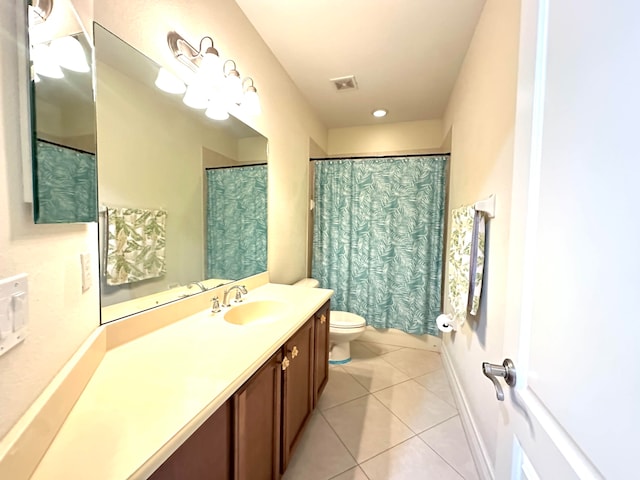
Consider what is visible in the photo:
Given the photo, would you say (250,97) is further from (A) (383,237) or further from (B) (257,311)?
(A) (383,237)

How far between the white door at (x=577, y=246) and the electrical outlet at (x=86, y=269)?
3.88ft

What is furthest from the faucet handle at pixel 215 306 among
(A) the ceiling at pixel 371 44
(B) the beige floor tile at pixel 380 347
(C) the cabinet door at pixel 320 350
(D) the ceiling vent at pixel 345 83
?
(D) the ceiling vent at pixel 345 83

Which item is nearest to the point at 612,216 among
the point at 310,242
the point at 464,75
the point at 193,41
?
the point at 193,41

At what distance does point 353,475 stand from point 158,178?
67.2 inches

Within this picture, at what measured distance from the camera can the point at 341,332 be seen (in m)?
2.27

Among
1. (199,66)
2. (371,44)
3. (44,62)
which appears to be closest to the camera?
(44,62)

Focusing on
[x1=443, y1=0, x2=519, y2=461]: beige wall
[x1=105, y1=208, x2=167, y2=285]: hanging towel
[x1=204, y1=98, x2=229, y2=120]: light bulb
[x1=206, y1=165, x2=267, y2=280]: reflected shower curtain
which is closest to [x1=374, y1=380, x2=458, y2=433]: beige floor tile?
[x1=443, y1=0, x2=519, y2=461]: beige wall

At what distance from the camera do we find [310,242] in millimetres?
2969

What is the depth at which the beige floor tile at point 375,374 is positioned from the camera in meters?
2.14

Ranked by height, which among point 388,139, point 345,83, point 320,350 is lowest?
point 320,350

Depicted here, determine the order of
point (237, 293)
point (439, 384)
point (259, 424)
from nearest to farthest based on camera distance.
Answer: point (259, 424), point (237, 293), point (439, 384)

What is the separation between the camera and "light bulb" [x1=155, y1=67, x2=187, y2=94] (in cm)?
113

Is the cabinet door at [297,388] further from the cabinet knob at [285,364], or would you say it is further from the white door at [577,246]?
the white door at [577,246]

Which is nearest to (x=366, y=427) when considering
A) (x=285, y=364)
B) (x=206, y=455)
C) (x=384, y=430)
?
(x=384, y=430)
